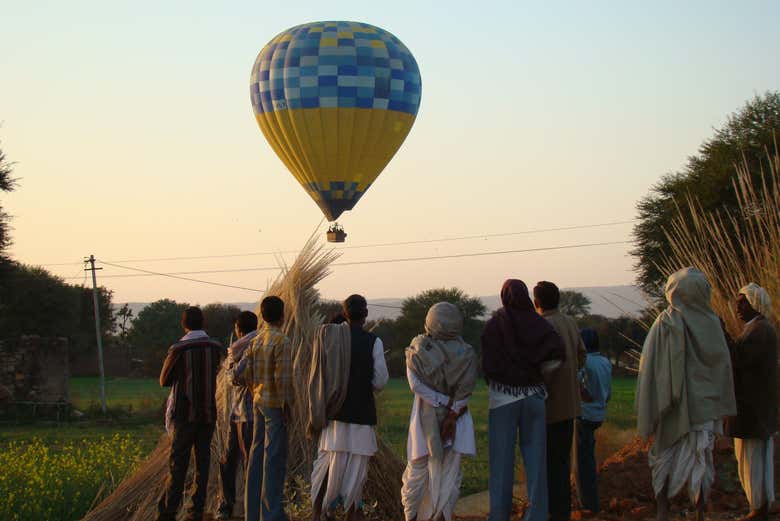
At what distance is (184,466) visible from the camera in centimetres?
876

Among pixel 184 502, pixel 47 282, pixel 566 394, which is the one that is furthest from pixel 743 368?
pixel 47 282

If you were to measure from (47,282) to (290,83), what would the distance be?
43.5 m

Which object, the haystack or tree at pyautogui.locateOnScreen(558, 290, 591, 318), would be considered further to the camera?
tree at pyautogui.locateOnScreen(558, 290, 591, 318)

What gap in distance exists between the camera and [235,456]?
941 centimetres

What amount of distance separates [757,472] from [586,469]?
1329 mm

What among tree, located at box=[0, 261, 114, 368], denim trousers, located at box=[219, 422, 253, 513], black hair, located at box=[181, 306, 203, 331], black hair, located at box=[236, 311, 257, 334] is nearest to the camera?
black hair, located at box=[181, 306, 203, 331]

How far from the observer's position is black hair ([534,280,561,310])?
26.0 feet

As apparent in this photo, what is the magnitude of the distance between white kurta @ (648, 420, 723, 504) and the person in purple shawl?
885 millimetres

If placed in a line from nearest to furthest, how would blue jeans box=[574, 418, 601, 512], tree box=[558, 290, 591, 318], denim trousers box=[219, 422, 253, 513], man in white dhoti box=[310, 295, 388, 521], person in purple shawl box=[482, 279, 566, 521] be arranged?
person in purple shawl box=[482, 279, 566, 521], man in white dhoti box=[310, 295, 388, 521], blue jeans box=[574, 418, 601, 512], denim trousers box=[219, 422, 253, 513], tree box=[558, 290, 591, 318]

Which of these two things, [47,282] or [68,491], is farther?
[47,282]

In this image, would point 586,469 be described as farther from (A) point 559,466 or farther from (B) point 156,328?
(B) point 156,328

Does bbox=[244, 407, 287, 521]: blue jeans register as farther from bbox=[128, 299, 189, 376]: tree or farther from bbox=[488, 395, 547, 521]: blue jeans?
bbox=[128, 299, 189, 376]: tree

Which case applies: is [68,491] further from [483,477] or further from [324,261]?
[483,477]

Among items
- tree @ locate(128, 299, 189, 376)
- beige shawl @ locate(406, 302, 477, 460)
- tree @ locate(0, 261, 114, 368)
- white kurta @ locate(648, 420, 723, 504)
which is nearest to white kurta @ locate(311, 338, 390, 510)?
beige shawl @ locate(406, 302, 477, 460)
